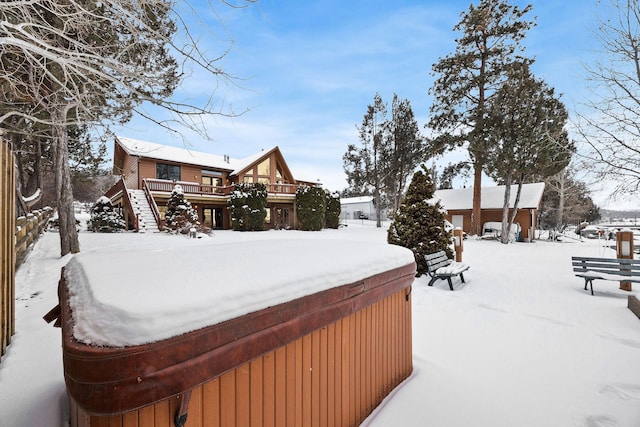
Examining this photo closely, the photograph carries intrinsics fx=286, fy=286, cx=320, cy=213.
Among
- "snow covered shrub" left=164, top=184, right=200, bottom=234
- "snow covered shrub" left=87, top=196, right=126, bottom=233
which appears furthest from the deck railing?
"snow covered shrub" left=164, top=184, right=200, bottom=234

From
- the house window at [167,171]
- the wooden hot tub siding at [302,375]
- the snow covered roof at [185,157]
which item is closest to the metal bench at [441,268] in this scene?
the wooden hot tub siding at [302,375]

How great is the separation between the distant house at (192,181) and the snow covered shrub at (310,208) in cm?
146

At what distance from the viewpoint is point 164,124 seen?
363cm

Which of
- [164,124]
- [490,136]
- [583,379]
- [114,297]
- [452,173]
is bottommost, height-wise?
[583,379]

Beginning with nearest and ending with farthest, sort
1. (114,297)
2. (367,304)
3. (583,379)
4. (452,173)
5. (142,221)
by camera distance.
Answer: (114,297) < (367,304) < (583,379) < (142,221) < (452,173)

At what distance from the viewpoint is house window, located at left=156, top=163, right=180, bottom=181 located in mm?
19562

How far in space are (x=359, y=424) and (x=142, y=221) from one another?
15113 mm

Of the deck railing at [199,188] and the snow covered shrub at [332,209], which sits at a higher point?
the deck railing at [199,188]

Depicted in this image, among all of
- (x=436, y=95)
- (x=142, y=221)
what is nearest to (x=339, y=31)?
(x=142, y=221)

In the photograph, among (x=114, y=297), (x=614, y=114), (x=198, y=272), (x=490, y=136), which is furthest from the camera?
(x=490, y=136)

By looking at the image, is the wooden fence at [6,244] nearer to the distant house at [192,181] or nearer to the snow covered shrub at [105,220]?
the distant house at [192,181]

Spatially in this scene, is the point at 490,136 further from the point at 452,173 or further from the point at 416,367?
the point at 416,367

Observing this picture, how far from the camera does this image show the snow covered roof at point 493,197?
19172 mm

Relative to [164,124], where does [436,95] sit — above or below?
above
